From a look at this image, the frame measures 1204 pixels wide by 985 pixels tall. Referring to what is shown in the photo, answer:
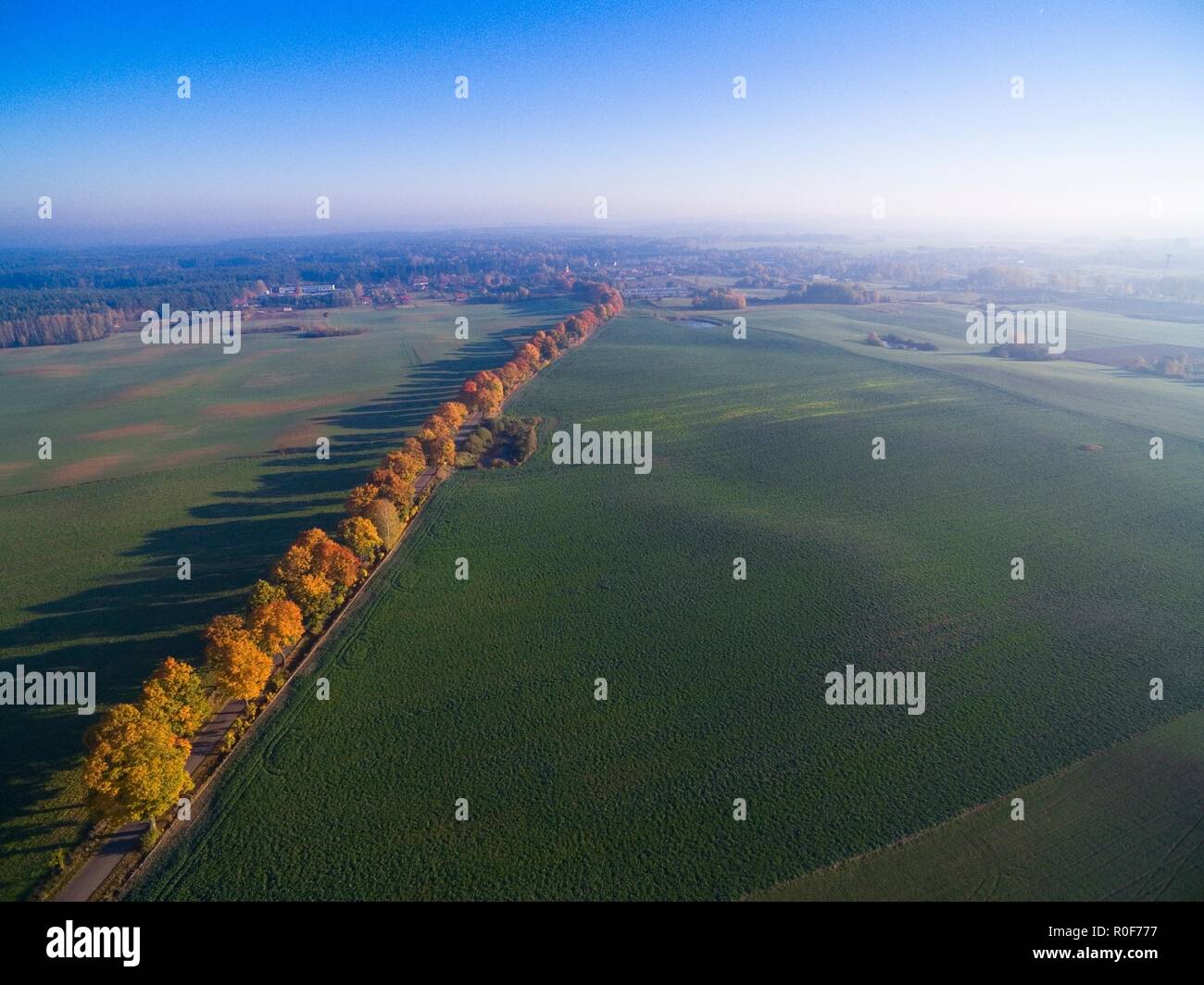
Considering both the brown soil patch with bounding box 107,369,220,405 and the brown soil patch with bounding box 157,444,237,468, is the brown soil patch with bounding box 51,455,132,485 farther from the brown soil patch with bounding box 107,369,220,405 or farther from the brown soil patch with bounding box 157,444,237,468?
the brown soil patch with bounding box 107,369,220,405

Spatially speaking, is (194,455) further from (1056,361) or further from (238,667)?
(1056,361)

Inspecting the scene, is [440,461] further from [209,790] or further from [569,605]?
[209,790]

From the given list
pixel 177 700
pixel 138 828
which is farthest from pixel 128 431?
pixel 138 828

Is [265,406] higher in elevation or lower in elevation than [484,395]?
lower

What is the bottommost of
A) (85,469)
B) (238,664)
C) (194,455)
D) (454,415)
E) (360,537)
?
(238,664)

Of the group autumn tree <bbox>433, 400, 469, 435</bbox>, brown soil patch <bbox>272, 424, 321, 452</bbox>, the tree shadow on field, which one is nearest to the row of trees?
the tree shadow on field

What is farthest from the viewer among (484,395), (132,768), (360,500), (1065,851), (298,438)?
(484,395)

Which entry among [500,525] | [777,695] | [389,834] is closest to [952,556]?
[777,695]
